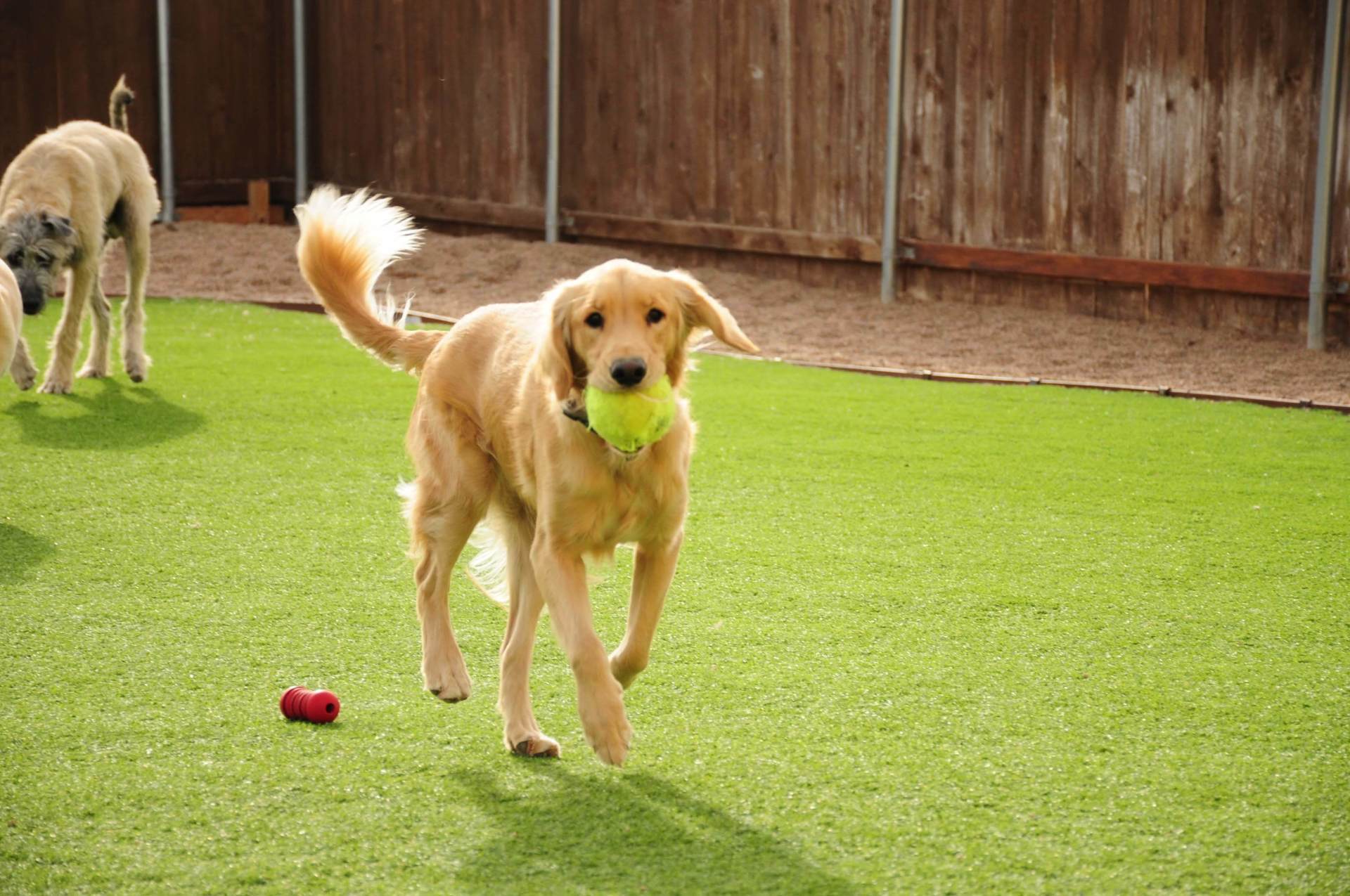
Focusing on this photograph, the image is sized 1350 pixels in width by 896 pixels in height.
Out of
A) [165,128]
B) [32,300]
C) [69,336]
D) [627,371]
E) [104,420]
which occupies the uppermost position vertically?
[165,128]

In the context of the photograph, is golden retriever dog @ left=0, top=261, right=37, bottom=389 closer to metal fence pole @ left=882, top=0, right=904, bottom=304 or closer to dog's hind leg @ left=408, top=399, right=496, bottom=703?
dog's hind leg @ left=408, top=399, right=496, bottom=703

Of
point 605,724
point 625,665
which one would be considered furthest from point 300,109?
point 605,724

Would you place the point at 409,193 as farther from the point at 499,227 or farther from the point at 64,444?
the point at 64,444

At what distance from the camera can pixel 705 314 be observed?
145 inches

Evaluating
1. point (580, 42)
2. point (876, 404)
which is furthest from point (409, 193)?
point (876, 404)

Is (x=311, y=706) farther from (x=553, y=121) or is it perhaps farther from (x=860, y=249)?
(x=553, y=121)

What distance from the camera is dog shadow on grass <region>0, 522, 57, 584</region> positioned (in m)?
5.15

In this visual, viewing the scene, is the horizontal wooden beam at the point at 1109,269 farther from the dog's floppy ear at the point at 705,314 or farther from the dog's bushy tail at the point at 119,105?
the dog's floppy ear at the point at 705,314

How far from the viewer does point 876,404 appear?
332 inches

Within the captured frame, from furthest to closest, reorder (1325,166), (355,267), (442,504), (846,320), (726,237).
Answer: (726,237) < (846,320) < (1325,166) < (355,267) < (442,504)

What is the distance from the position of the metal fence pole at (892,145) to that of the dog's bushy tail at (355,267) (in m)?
7.20

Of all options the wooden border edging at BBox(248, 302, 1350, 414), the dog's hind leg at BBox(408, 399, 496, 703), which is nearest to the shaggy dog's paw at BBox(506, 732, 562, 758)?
the dog's hind leg at BBox(408, 399, 496, 703)

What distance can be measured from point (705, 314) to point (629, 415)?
0.37 meters

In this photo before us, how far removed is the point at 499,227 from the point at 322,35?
3.21 metres
